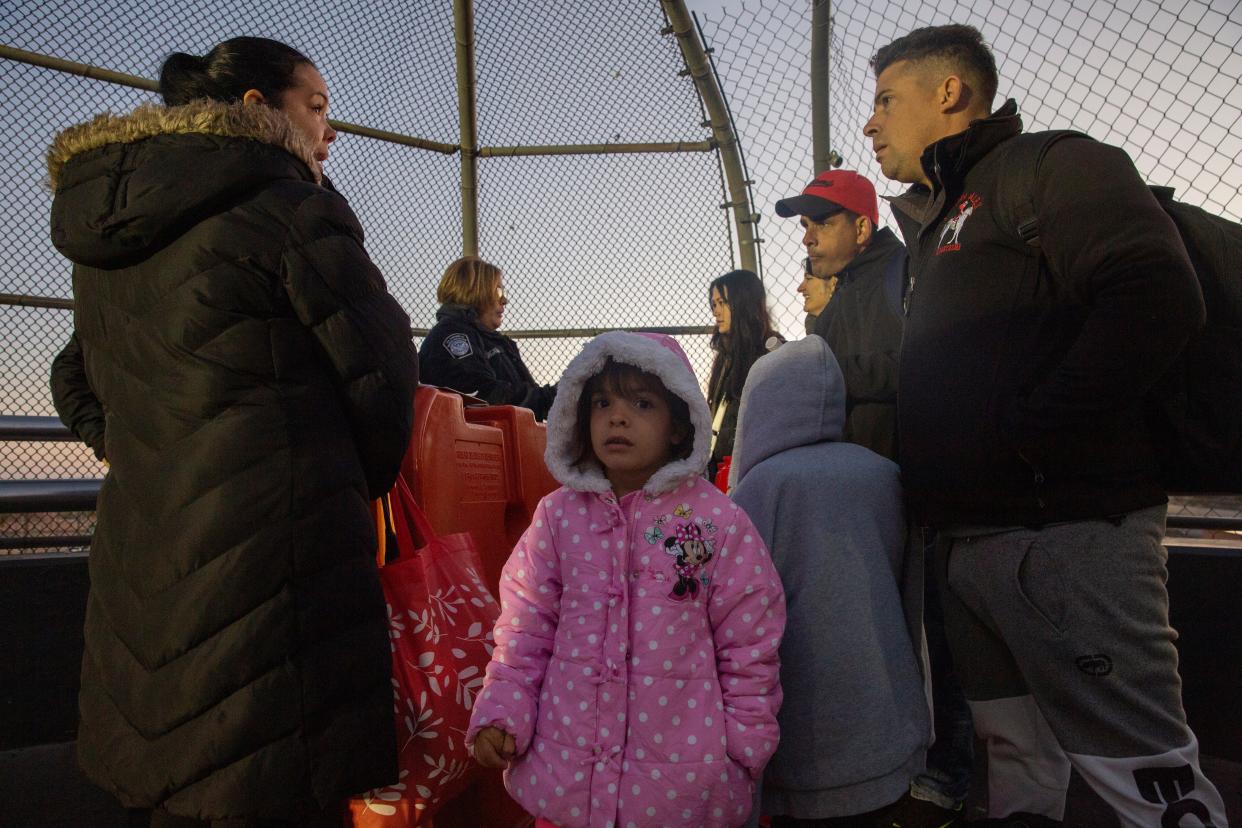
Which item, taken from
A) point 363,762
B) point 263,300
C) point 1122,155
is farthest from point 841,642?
point 263,300

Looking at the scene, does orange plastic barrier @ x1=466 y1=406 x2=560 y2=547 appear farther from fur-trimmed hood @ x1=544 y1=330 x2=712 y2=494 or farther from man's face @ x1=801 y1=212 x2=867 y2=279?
man's face @ x1=801 y1=212 x2=867 y2=279

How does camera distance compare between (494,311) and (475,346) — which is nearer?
(475,346)

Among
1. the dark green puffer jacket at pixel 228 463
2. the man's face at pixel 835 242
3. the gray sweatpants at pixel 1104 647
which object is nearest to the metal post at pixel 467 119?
the man's face at pixel 835 242

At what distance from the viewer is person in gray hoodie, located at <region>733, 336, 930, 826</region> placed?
1829 mm

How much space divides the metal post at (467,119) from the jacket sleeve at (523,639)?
2.89 meters

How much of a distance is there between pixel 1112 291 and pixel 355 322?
145cm

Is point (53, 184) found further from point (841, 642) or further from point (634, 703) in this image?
point (841, 642)

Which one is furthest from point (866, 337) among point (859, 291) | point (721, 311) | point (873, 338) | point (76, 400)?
point (76, 400)

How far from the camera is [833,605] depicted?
75.6 inches

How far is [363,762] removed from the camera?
150cm

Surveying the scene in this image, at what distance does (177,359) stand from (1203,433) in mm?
2016

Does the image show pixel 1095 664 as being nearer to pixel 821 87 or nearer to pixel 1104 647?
pixel 1104 647

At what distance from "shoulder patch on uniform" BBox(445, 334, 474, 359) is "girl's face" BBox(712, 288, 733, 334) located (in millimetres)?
1287

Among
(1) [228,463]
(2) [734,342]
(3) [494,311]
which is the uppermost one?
(3) [494,311]
